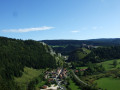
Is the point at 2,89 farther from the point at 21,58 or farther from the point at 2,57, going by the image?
the point at 21,58

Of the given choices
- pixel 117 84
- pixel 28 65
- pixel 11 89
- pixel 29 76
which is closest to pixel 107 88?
pixel 117 84

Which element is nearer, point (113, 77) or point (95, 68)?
point (113, 77)

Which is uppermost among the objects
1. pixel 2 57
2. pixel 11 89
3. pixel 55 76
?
pixel 2 57

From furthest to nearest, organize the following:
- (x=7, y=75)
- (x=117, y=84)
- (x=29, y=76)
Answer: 1. (x=29, y=76)
2. (x=7, y=75)
3. (x=117, y=84)

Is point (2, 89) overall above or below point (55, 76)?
above

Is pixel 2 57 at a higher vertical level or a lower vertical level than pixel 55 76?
higher

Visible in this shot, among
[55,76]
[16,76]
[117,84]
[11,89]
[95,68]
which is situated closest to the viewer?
[11,89]

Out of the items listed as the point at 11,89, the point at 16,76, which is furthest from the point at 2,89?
the point at 16,76

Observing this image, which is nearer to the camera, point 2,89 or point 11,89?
point 2,89

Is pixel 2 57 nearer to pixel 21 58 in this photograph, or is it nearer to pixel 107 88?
pixel 21 58
